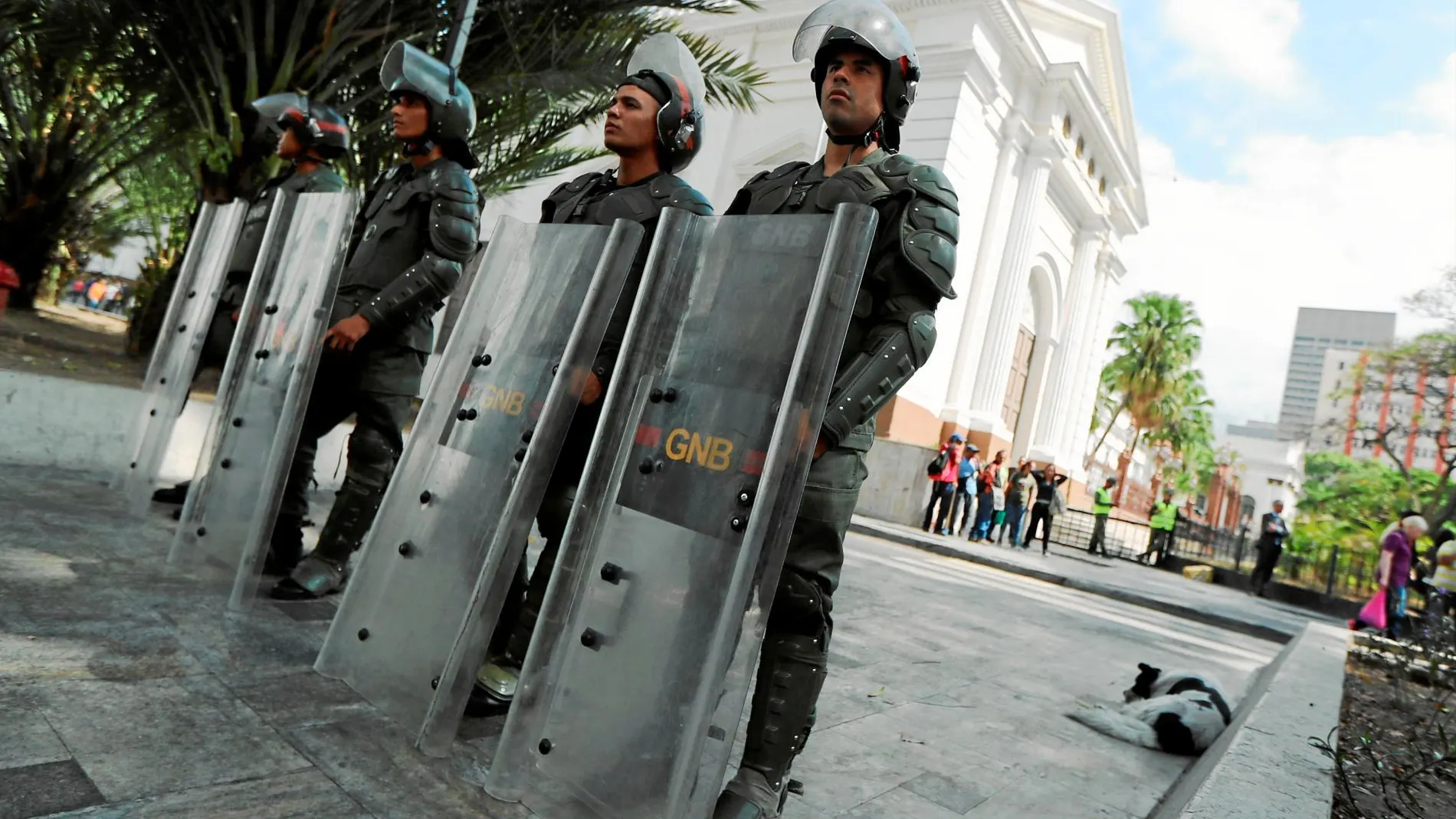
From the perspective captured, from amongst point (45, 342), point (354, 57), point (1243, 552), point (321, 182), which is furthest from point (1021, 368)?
point (321, 182)

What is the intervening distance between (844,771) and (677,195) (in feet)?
6.00

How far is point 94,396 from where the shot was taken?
497 centimetres

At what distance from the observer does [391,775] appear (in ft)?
6.55

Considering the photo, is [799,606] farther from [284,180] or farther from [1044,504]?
[1044,504]

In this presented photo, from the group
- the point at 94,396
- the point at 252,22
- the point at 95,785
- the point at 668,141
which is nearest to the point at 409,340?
the point at 668,141

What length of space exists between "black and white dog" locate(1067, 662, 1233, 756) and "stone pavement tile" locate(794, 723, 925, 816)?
1441mm

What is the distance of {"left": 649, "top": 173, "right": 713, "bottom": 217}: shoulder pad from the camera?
8.82ft

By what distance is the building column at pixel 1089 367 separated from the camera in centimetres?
2631

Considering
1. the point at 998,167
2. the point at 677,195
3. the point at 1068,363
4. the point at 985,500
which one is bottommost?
the point at 985,500

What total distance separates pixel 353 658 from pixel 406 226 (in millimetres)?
1781

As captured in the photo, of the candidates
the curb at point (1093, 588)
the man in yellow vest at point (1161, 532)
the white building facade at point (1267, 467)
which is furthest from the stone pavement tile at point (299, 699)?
the white building facade at point (1267, 467)

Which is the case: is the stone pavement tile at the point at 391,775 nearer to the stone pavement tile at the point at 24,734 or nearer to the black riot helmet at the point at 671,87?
the stone pavement tile at the point at 24,734

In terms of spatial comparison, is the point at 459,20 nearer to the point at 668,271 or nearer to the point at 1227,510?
the point at 668,271

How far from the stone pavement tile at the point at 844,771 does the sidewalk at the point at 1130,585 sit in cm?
824
